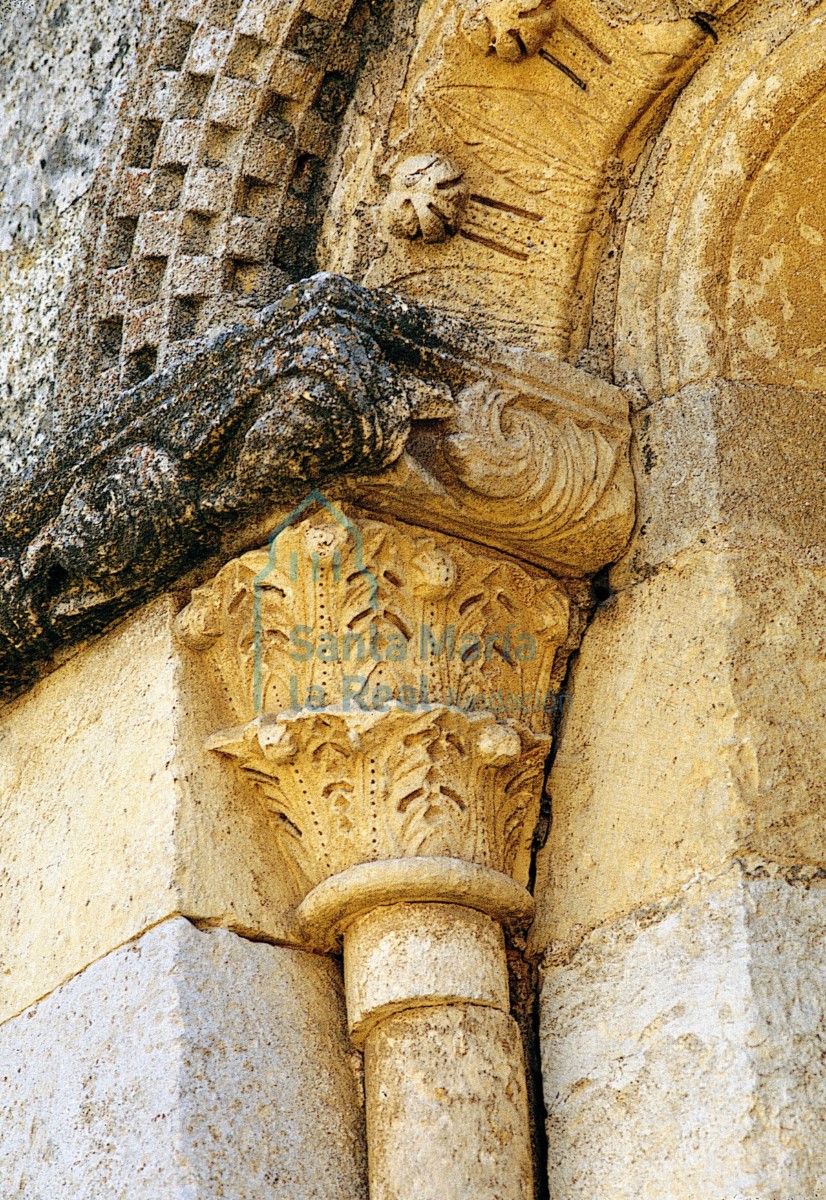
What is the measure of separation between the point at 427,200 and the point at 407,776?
84 cm

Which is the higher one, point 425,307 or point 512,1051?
point 425,307

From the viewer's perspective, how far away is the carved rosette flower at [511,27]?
2.25 metres

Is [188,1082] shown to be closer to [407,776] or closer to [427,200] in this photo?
[407,776]

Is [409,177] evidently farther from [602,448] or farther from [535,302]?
[602,448]

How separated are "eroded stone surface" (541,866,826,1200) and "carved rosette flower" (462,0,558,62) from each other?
3.98 feet

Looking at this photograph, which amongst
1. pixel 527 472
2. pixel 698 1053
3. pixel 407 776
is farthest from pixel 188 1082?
pixel 527 472

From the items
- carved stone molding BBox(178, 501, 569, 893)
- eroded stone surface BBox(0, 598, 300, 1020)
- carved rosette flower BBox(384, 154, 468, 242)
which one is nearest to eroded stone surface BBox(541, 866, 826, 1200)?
carved stone molding BBox(178, 501, 569, 893)

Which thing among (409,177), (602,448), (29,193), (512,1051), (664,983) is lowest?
(512,1051)

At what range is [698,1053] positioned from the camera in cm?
180

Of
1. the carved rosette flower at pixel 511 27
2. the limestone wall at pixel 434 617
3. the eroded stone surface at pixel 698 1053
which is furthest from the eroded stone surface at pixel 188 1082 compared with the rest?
the carved rosette flower at pixel 511 27

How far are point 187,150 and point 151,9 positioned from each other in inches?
13.7

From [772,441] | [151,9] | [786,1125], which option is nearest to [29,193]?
[151,9]

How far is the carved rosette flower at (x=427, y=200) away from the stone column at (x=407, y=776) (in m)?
0.49

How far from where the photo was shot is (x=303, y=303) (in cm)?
201
